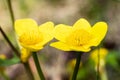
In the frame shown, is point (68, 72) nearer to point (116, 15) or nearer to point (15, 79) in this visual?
point (15, 79)

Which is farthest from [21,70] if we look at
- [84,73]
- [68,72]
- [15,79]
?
[84,73]

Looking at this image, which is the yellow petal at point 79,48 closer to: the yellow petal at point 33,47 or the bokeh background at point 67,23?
the yellow petal at point 33,47

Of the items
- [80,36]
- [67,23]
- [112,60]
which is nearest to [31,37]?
[80,36]

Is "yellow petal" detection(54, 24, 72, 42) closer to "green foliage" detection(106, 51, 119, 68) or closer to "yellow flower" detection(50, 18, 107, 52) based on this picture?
"yellow flower" detection(50, 18, 107, 52)

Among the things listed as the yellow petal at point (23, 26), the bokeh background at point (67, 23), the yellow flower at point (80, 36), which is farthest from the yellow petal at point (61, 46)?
the bokeh background at point (67, 23)

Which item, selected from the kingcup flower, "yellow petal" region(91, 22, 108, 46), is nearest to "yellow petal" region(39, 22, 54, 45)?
the kingcup flower

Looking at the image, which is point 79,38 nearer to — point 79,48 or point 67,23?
point 79,48

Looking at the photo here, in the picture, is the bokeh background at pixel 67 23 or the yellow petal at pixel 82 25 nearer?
the yellow petal at pixel 82 25

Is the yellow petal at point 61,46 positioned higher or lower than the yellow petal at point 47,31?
higher
